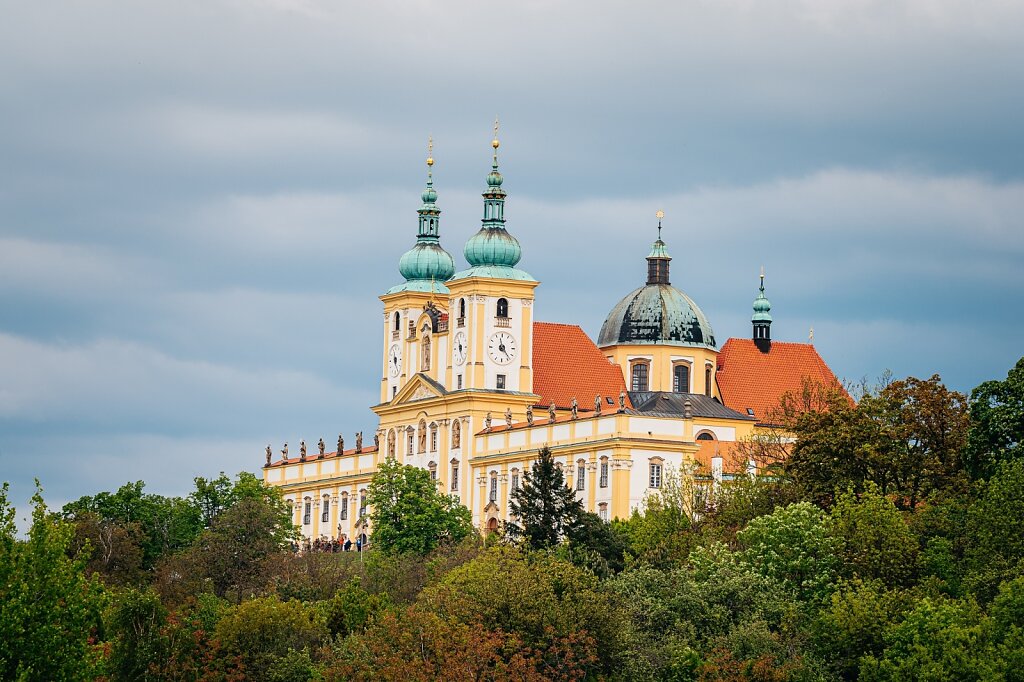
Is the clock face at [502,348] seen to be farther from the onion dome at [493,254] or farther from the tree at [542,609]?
the tree at [542,609]

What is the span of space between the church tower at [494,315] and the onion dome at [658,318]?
223 inches

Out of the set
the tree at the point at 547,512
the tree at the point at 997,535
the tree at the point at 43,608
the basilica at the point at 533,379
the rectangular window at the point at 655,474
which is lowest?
the tree at the point at 43,608

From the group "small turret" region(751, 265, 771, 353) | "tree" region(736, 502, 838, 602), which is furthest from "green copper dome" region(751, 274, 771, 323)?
"tree" region(736, 502, 838, 602)

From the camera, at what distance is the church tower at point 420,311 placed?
14762cm

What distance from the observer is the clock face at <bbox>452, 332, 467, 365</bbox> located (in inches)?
5645

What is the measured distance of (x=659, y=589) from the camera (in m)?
95.6

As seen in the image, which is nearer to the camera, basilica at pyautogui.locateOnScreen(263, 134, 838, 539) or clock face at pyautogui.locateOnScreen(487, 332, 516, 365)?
basilica at pyautogui.locateOnScreen(263, 134, 838, 539)

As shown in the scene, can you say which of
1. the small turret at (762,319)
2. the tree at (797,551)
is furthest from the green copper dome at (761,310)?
the tree at (797,551)

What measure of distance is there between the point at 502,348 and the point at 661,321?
362 inches

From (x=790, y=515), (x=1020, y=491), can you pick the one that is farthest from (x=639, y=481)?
(x=1020, y=491)

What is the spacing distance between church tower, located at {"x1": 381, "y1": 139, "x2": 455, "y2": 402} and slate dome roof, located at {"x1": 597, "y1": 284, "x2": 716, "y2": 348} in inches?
380

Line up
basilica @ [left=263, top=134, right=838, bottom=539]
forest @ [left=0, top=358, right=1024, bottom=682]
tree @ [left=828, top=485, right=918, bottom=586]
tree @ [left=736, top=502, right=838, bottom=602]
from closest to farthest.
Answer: forest @ [left=0, top=358, right=1024, bottom=682] < tree @ [left=828, top=485, right=918, bottom=586] < tree @ [left=736, top=502, right=838, bottom=602] < basilica @ [left=263, top=134, right=838, bottom=539]

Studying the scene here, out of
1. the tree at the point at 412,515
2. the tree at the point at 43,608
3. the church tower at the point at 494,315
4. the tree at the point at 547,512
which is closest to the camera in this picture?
the tree at the point at 43,608

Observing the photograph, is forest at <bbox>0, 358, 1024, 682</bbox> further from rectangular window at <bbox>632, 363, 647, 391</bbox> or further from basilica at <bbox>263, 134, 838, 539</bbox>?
rectangular window at <bbox>632, 363, 647, 391</bbox>
